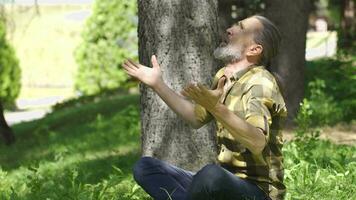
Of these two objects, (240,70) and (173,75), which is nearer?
(240,70)

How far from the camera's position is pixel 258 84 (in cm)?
438

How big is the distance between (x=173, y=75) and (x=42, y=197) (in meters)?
1.46

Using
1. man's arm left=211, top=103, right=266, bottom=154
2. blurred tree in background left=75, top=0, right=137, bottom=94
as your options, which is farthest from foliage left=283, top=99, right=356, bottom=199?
blurred tree in background left=75, top=0, right=137, bottom=94

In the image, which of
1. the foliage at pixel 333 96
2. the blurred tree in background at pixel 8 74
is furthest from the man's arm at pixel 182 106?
the blurred tree in background at pixel 8 74

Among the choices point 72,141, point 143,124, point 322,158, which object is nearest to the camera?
point 143,124

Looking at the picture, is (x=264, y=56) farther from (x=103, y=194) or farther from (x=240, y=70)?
(x=103, y=194)

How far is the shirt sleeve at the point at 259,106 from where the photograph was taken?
4.17 meters

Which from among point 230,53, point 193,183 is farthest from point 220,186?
point 230,53

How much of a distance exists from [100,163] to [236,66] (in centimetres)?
478

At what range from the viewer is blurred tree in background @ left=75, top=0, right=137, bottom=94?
2305 centimetres

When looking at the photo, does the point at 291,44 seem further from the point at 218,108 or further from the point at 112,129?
the point at 218,108

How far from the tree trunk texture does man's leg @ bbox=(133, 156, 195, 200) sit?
1241mm

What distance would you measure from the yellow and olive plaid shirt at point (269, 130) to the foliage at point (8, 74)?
81.5 ft

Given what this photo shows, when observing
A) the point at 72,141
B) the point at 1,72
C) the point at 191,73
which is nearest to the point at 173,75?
the point at 191,73
